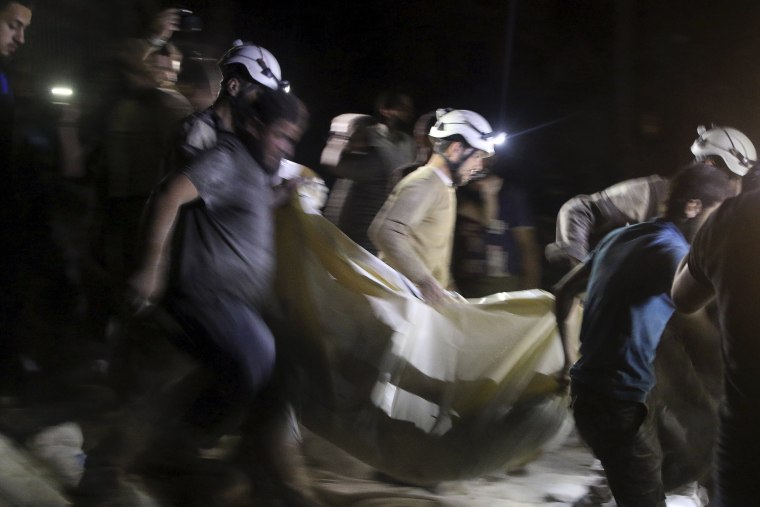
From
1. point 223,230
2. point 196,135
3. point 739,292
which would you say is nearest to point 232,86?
point 196,135

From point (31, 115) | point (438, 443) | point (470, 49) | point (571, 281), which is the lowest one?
point (438, 443)

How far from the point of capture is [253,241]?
3.99m

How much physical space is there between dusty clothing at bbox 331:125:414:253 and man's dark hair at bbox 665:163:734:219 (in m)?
2.61

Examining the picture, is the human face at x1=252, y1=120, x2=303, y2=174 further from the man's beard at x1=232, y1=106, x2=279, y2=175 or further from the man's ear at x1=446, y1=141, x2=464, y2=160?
the man's ear at x1=446, y1=141, x2=464, y2=160

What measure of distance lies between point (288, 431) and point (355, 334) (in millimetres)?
541

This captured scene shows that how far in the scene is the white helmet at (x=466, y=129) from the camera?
204 inches

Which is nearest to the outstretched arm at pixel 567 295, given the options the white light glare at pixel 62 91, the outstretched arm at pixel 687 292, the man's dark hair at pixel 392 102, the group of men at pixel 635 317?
the group of men at pixel 635 317

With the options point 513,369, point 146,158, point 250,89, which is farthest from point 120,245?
point 513,369

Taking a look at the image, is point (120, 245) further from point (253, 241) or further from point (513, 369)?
point (513, 369)

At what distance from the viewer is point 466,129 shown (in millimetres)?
5195

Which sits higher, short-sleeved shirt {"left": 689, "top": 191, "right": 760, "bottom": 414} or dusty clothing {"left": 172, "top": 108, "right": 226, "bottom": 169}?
dusty clothing {"left": 172, "top": 108, "right": 226, "bottom": 169}

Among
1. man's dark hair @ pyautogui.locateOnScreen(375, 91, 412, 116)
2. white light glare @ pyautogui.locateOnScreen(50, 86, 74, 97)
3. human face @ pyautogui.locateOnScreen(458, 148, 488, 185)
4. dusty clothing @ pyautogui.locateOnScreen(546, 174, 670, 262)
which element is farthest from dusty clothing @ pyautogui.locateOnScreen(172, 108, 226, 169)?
white light glare @ pyautogui.locateOnScreen(50, 86, 74, 97)

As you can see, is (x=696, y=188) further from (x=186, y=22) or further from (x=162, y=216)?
(x=186, y=22)

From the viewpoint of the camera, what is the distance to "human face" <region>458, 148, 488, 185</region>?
5.24 meters
